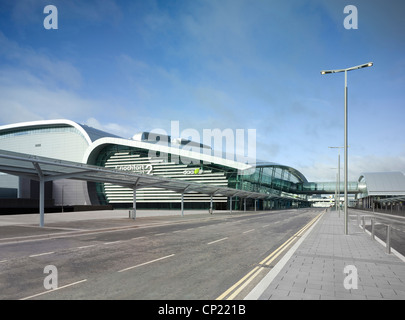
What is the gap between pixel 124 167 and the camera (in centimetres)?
7112

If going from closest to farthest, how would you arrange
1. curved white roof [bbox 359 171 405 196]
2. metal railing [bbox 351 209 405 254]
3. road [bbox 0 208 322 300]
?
1. road [bbox 0 208 322 300]
2. metal railing [bbox 351 209 405 254]
3. curved white roof [bbox 359 171 405 196]

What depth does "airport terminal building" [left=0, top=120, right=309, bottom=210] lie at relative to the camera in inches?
2472

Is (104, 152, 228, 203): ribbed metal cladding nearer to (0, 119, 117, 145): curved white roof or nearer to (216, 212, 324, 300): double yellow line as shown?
(0, 119, 117, 145): curved white roof

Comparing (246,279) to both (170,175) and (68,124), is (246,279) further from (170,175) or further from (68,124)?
(68,124)

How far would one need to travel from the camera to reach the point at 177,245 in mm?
13250

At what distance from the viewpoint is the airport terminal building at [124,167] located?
62.8m

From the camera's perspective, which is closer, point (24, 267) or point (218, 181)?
point (24, 267)

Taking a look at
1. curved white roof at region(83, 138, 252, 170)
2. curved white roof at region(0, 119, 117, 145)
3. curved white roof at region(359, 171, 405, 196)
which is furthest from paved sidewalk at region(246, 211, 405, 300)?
curved white roof at region(359, 171, 405, 196)

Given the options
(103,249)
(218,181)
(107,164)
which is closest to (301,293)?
(103,249)

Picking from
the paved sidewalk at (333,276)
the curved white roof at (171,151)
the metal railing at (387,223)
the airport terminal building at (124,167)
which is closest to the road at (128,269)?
the paved sidewalk at (333,276)

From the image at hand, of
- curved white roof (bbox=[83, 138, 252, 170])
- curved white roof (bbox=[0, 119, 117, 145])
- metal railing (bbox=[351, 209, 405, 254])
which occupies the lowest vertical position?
metal railing (bbox=[351, 209, 405, 254])
